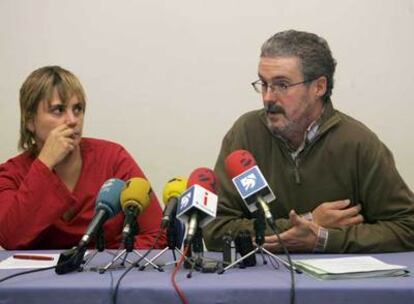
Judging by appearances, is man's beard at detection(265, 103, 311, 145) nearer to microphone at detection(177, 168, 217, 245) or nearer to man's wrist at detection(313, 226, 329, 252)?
man's wrist at detection(313, 226, 329, 252)

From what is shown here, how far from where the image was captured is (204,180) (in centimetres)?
124

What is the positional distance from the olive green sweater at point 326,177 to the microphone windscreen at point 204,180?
452 mm

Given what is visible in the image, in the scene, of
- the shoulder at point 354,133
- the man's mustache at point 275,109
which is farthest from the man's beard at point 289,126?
the shoulder at point 354,133

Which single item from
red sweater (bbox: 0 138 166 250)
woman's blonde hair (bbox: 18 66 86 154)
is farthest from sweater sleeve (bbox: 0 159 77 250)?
woman's blonde hair (bbox: 18 66 86 154)

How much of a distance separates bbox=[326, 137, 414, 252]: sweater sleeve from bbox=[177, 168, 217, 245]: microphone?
1.78ft

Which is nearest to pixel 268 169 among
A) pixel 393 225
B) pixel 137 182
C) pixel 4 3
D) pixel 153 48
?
pixel 393 225

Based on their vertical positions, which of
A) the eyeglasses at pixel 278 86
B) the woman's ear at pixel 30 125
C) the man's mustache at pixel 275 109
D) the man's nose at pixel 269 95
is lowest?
the woman's ear at pixel 30 125

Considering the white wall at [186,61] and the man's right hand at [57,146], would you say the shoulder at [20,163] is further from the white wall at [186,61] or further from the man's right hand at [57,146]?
the white wall at [186,61]

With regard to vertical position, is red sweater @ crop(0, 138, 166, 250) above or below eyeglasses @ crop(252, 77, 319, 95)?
below

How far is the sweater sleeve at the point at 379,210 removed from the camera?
1.60 meters

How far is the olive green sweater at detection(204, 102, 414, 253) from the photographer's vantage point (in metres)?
1.75

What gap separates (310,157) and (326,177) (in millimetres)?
85

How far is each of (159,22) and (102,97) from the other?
44cm

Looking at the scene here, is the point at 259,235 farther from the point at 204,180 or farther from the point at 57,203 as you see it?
the point at 57,203
